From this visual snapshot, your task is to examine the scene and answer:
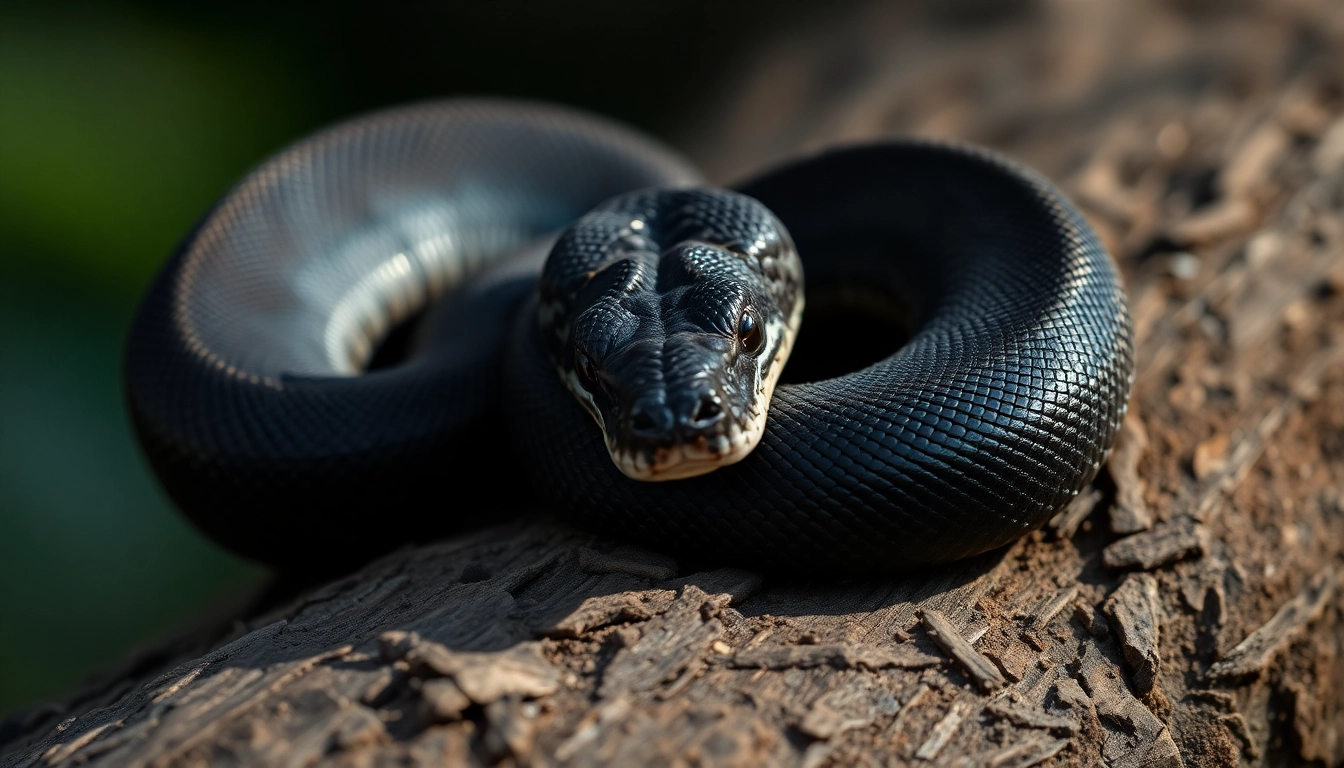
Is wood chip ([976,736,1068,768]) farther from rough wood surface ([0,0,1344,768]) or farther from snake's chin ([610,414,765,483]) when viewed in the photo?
snake's chin ([610,414,765,483])

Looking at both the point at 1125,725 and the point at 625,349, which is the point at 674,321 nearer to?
the point at 625,349

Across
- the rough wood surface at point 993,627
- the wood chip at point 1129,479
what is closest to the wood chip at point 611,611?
the rough wood surface at point 993,627

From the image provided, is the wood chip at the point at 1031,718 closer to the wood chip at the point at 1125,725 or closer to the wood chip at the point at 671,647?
the wood chip at the point at 1125,725

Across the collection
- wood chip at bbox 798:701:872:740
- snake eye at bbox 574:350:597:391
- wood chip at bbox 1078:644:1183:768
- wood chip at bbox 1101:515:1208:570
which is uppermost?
snake eye at bbox 574:350:597:391

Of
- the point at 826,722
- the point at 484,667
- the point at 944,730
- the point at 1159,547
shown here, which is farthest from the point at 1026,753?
the point at 484,667

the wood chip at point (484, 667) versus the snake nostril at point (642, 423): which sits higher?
the snake nostril at point (642, 423)

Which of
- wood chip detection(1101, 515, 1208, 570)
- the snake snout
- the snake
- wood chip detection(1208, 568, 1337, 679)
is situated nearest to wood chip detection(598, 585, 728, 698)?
the snake
